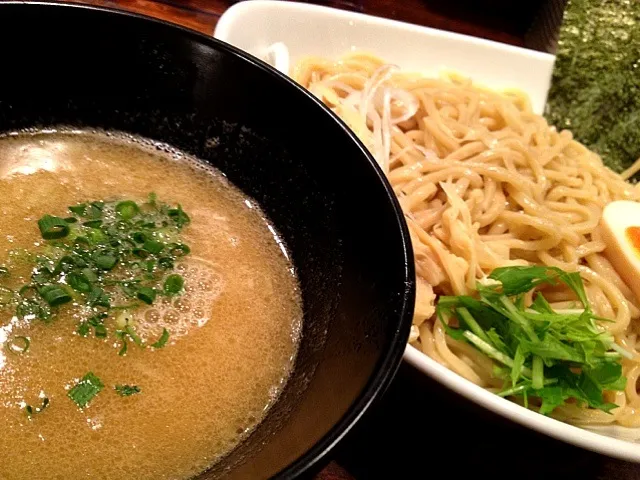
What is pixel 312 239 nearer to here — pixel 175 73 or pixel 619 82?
pixel 175 73

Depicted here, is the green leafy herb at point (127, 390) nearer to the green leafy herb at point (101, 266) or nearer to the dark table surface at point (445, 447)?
the green leafy herb at point (101, 266)

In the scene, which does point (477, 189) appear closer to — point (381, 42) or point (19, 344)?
point (381, 42)

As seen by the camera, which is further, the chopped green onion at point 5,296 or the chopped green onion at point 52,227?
the chopped green onion at point 52,227

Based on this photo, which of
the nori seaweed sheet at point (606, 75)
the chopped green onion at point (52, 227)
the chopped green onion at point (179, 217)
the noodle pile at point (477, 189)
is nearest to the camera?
the chopped green onion at point (52, 227)

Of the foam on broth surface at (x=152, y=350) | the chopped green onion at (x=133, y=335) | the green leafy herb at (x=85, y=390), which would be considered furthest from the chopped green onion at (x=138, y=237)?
the green leafy herb at (x=85, y=390)

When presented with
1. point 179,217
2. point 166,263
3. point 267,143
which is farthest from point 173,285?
Result: point 267,143

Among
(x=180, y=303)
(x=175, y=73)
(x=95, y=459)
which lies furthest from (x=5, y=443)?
(x=175, y=73)
